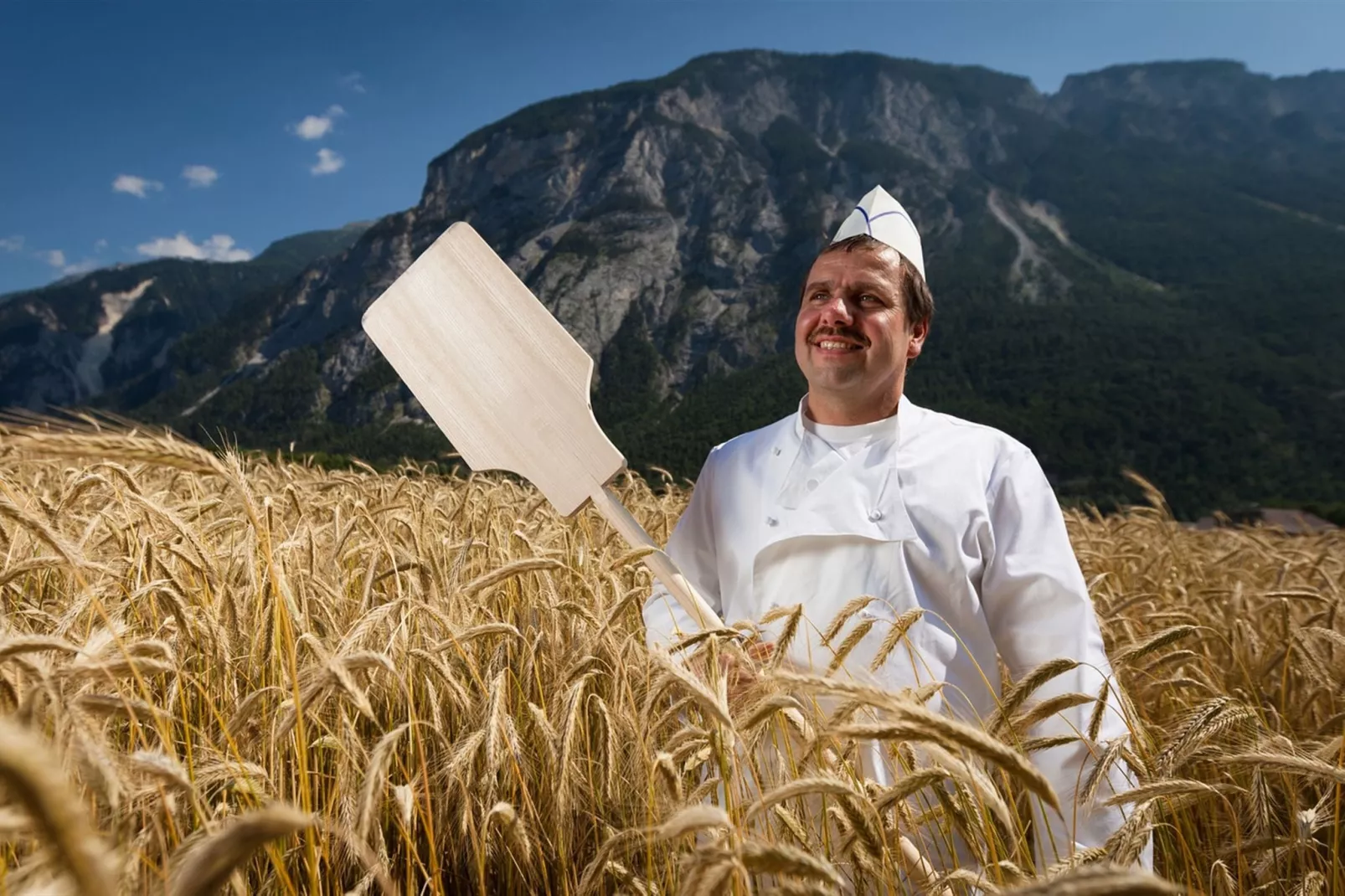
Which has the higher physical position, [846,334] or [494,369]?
[494,369]

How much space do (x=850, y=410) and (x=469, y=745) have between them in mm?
1333

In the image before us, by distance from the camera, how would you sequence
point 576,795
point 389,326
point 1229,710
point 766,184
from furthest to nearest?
point 766,184 < point 389,326 < point 576,795 < point 1229,710

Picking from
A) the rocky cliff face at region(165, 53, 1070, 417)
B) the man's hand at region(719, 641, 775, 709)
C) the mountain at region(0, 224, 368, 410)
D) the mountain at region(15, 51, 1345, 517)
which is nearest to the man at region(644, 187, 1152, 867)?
the man's hand at region(719, 641, 775, 709)

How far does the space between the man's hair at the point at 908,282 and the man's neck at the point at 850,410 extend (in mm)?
248

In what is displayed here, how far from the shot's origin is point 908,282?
215 centimetres

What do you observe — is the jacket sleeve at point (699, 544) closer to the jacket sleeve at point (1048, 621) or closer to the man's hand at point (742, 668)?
the man's hand at point (742, 668)

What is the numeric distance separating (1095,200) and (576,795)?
18131 centimetres

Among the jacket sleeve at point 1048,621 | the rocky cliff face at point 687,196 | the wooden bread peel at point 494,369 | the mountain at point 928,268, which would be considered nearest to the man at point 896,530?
the jacket sleeve at point 1048,621

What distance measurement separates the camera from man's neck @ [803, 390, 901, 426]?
2096 mm

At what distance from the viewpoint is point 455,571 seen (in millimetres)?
2012

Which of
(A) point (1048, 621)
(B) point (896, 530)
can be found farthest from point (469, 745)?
(A) point (1048, 621)

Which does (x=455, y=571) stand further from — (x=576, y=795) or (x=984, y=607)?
(x=984, y=607)

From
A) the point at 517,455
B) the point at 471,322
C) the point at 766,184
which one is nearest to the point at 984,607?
the point at 517,455

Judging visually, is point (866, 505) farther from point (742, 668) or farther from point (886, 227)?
point (886, 227)
